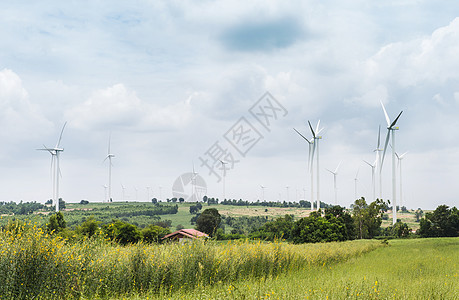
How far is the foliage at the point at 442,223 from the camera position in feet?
263

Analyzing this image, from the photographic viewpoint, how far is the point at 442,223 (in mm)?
81125

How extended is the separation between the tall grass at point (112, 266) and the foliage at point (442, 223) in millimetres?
71224

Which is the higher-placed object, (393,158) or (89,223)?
(393,158)

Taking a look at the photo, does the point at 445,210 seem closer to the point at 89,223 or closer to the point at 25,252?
the point at 89,223

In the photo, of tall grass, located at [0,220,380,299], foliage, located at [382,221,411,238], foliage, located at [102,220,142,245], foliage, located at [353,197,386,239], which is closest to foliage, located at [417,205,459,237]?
foliage, located at [382,221,411,238]

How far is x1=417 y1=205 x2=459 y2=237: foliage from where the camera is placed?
8031 centimetres

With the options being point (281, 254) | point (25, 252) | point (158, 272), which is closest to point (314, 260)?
point (281, 254)

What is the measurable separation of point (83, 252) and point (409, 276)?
14.8m

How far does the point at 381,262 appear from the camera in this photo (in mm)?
27203

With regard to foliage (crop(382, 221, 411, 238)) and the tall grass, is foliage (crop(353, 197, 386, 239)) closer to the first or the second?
foliage (crop(382, 221, 411, 238))

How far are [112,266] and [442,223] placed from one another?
80.4 meters

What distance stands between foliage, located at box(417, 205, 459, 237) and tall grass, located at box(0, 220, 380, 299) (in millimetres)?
71224

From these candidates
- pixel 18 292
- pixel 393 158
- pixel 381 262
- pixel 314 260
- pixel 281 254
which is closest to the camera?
pixel 18 292

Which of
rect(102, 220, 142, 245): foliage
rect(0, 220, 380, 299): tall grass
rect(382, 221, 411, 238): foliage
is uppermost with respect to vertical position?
rect(0, 220, 380, 299): tall grass
